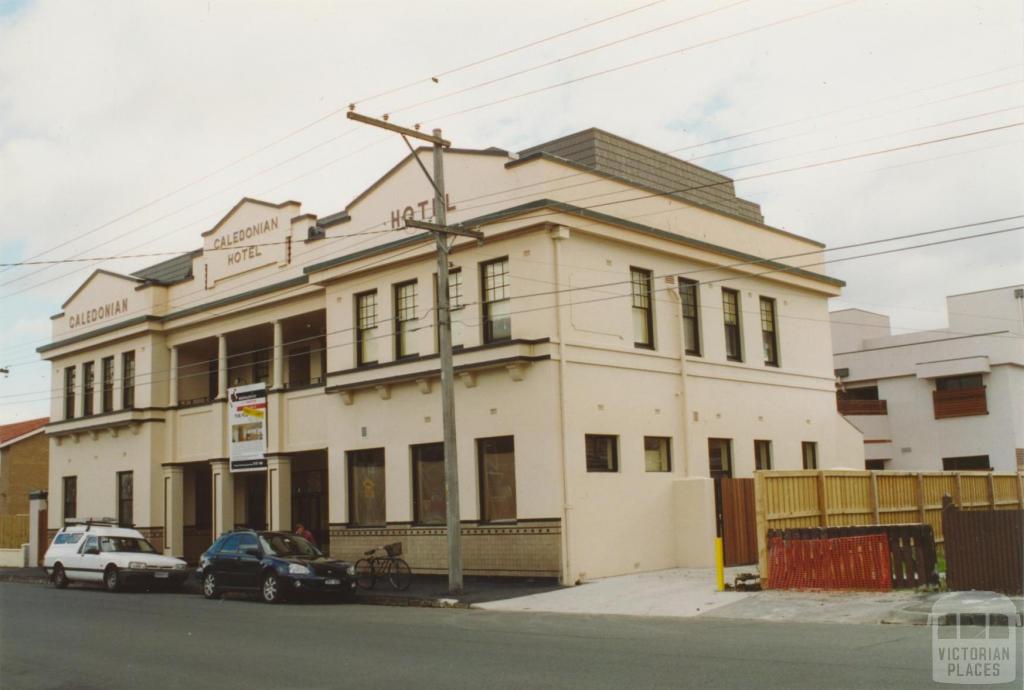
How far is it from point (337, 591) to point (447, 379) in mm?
5063

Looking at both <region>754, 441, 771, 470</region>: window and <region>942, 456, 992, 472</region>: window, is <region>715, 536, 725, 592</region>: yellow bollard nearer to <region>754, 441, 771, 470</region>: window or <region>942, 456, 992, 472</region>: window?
<region>754, 441, 771, 470</region>: window

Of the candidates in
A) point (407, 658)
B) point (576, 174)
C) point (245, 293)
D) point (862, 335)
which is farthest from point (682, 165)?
point (862, 335)

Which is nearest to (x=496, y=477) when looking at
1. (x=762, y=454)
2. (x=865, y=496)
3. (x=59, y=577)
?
(x=865, y=496)

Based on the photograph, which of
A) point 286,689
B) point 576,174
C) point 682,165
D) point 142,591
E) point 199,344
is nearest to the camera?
point 286,689

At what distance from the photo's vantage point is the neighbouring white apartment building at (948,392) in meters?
40.4

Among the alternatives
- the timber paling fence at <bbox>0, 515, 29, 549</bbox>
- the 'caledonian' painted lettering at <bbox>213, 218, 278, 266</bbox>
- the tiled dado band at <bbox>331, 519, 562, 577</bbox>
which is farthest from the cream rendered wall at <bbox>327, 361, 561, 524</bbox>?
the timber paling fence at <bbox>0, 515, 29, 549</bbox>

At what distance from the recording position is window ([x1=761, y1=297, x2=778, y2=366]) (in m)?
29.6

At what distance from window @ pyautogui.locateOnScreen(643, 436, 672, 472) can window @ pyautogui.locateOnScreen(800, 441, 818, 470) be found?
687cm

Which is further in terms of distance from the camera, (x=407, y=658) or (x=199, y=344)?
(x=199, y=344)

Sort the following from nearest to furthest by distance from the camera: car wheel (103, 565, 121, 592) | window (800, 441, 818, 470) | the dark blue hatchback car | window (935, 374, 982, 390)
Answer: the dark blue hatchback car
car wheel (103, 565, 121, 592)
window (800, 441, 818, 470)
window (935, 374, 982, 390)

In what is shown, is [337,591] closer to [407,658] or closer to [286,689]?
[407,658]

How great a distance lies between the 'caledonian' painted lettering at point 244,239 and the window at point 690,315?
494 inches

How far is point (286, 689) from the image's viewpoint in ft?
35.1

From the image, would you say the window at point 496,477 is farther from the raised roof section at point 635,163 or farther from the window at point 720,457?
the raised roof section at point 635,163
